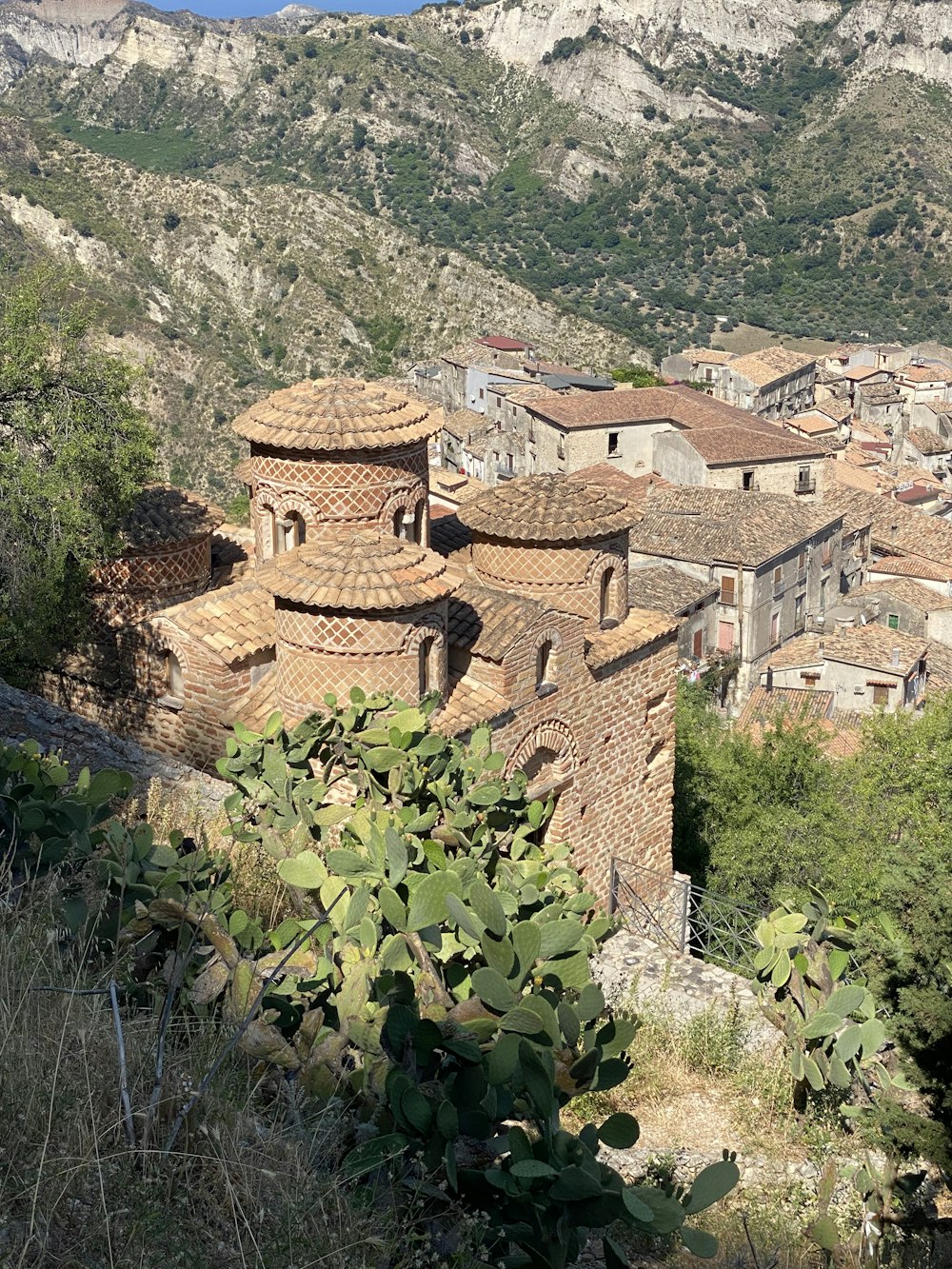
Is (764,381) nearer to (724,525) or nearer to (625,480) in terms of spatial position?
(625,480)

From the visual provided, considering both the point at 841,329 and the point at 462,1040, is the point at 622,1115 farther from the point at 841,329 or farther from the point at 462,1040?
the point at 841,329

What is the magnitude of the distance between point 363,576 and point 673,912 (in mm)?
6723

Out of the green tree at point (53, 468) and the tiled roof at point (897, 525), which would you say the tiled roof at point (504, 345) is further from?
the green tree at point (53, 468)

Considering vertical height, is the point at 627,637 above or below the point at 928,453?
above

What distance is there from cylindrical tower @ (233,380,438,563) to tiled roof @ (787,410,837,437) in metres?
50.9

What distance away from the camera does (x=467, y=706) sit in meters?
12.3

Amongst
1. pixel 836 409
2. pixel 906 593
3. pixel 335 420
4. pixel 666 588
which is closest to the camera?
pixel 335 420

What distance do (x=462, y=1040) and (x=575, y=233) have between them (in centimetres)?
11283

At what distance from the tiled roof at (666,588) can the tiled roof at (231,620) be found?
26.1m

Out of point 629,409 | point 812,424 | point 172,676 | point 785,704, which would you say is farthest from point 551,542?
point 812,424

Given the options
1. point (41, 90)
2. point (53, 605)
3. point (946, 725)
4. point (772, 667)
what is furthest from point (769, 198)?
point (53, 605)

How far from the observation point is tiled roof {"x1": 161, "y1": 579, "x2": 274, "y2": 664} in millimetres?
12156

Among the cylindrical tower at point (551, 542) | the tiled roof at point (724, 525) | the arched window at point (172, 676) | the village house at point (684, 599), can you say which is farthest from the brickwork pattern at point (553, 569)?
the tiled roof at point (724, 525)

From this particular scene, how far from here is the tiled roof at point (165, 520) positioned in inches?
561
